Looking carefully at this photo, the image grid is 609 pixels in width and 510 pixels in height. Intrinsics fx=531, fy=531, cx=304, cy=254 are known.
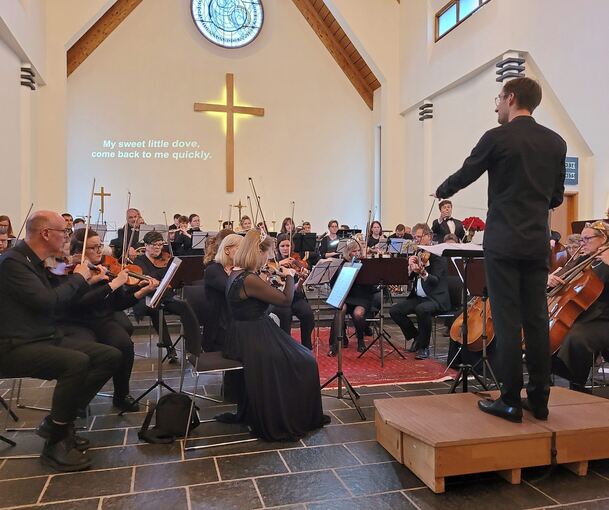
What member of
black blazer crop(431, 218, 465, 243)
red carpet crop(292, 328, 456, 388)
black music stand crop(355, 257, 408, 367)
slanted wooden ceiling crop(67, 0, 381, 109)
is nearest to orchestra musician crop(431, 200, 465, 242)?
black blazer crop(431, 218, 465, 243)

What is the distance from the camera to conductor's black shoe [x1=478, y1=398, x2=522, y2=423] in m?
2.59

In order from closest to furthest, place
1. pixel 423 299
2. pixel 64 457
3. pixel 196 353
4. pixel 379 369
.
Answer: pixel 64 457 < pixel 196 353 < pixel 379 369 < pixel 423 299

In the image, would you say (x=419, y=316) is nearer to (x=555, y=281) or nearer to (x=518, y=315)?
(x=555, y=281)

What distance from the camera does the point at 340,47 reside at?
13.0m

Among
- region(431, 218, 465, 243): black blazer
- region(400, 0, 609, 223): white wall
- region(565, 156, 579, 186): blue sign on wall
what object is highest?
region(400, 0, 609, 223): white wall

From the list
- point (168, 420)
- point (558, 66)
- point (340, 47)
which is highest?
point (340, 47)

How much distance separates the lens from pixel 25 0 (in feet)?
29.0

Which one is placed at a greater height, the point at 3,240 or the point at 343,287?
the point at 3,240

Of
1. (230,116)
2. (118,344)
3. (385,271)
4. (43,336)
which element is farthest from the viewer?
(230,116)

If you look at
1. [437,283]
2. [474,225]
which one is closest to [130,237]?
[437,283]

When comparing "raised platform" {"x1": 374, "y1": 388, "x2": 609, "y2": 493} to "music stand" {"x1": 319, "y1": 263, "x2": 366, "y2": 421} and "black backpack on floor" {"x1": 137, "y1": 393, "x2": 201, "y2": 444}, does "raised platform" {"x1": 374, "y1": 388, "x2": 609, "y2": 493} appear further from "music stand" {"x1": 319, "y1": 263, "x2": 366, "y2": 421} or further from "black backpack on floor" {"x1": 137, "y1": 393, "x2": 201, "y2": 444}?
"black backpack on floor" {"x1": 137, "y1": 393, "x2": 201, "y2": 444}

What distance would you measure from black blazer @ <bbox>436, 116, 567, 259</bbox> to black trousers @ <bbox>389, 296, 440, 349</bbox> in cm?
299

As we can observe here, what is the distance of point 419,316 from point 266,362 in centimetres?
267

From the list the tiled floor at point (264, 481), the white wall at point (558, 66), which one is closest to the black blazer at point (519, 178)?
the tiled floor at point (264, 481)
